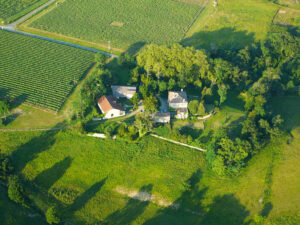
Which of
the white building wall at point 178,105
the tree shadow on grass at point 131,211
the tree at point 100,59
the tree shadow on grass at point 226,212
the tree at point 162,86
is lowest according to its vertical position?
the tree shadow on grass at point 131,211

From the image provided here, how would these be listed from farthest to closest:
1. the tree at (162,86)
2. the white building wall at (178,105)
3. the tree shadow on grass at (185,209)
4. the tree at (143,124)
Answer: the tree at (162,86)
the white building wall at (178,105)
the tree at (143,124)
the tree shadow on grass at (185,209)

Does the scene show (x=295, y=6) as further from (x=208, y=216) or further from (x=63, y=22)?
(x=208, y=216)

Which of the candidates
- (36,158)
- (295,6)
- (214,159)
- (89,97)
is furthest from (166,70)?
(295,6)

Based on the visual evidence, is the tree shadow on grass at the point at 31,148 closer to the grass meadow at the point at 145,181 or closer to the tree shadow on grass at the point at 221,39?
the grass meadow at the point at 145,181

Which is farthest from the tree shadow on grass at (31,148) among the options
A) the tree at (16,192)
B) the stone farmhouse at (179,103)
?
the stone farmhouse at (179,103)

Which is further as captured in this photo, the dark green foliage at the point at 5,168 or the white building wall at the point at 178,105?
the white building wall at the point at 178,105

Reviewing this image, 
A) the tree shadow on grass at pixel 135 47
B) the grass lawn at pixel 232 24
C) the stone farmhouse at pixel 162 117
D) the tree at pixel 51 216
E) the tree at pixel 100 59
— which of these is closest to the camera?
the tree at pixel 51 216

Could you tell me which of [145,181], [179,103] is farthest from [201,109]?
[145,181]

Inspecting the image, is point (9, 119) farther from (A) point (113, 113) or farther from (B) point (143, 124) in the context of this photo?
(B) point (143, 124)
